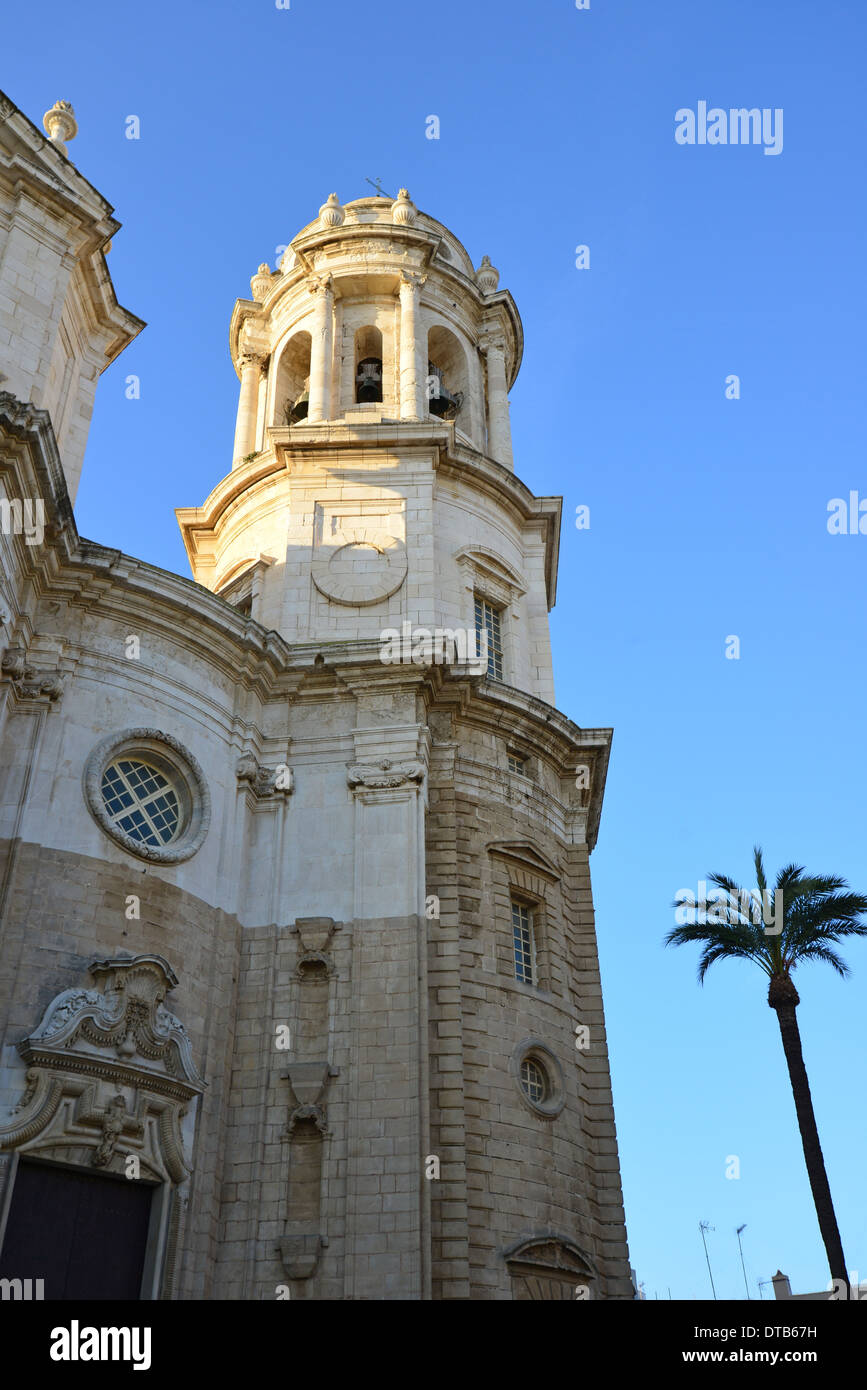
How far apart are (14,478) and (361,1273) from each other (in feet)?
45.7

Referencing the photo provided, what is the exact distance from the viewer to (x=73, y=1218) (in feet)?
60.7

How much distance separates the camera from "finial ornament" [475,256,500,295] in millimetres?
40375

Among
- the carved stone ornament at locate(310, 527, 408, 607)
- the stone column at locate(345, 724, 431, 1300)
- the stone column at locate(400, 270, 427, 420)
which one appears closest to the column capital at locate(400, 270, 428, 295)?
the stone column at locate(400, 270, 427, 420)

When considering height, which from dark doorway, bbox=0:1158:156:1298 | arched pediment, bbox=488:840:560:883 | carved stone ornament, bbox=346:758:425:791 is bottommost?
dark doorway, bbox=0:1158:156:1298

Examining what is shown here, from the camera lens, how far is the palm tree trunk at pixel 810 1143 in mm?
24234

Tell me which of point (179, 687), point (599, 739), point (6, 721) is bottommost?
point (6, 721)

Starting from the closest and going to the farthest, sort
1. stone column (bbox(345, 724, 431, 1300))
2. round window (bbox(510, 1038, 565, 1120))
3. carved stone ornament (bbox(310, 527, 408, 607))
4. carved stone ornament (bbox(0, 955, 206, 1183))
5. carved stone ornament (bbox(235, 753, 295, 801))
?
1. carved stone ornament (bbox(0, 955, 206, 1183))
2. stone column (bbox(345, 724, 431, 1300))
3. round window (bbox(510, 1038, 565, 1120))
4. carved stone ornament (bbox(235, 753, 295, 801))
5. carved stone ornament (bbox(310, 527, 408, 607))

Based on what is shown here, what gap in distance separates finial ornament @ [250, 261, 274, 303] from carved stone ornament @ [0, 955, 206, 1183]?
2640cm

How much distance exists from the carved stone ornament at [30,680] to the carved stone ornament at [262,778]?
405cm

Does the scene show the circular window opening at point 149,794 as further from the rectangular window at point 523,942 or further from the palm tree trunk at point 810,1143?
the palm tree trunk at point 810,1143

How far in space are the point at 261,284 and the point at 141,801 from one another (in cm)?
2353

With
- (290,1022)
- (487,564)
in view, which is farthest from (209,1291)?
(487,564)

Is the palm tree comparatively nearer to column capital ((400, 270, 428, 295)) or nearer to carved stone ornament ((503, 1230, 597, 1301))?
carved stone ornament ((503, 1230, 597, 1301))
